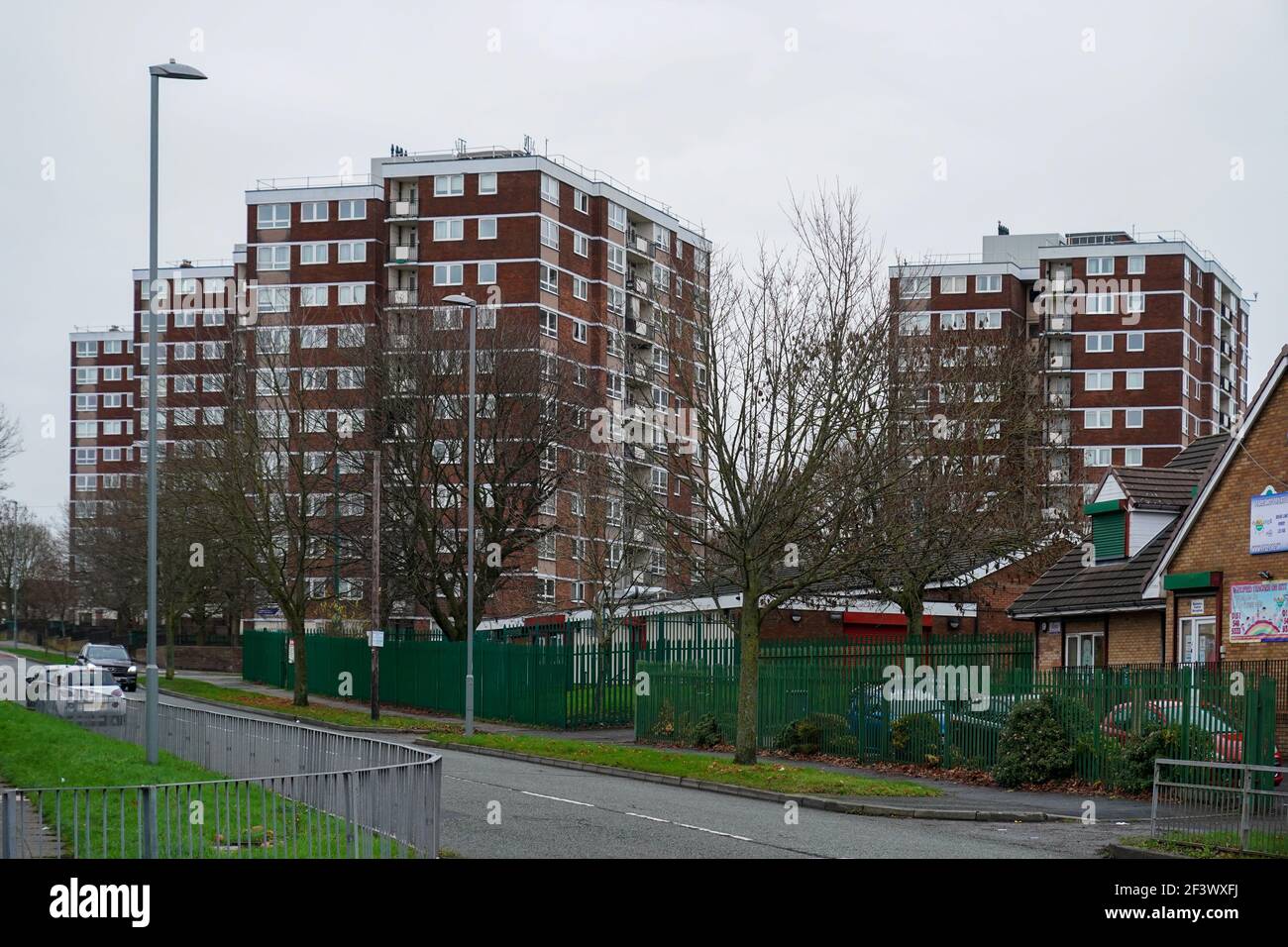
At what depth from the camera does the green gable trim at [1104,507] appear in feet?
106

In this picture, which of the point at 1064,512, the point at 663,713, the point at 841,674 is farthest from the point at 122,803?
the point at 1064,512

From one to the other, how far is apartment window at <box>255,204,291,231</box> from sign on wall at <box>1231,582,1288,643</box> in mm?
73466

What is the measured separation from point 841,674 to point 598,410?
19.2 meters

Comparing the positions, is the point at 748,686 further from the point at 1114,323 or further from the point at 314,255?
the point at 1114,323

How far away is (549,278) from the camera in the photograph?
8606 centimetres

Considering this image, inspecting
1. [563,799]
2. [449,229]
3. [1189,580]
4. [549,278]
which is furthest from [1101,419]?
[563,799]

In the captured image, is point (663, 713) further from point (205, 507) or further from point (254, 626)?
point (254, 626)

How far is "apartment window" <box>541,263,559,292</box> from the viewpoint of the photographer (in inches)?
3366

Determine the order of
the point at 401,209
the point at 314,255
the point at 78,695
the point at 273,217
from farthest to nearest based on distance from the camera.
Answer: the point at 273,217 < the point at 314,255 < the point at 401,209 < the point at 78,695

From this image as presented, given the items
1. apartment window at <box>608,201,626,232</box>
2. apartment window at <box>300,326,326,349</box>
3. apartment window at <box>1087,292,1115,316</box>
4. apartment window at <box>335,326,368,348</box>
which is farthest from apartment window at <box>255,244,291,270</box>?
apartment window at <box>1087,292,1115,316</box>

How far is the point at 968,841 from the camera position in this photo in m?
17.2

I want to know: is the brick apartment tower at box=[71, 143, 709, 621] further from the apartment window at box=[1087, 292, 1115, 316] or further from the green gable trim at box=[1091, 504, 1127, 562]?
the green gable trim at box=[1091, 504, 1127, 562]

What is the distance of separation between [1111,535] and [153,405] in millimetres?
20282

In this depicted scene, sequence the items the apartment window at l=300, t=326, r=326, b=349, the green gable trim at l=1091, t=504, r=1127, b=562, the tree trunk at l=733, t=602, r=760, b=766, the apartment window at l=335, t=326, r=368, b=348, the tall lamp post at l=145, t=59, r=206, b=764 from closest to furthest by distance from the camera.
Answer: the tall lamp post at l=145, t=59, r=206, b=764 < the tree trunk at l=733, t=602, r=760, b=766 < the green gable trim at l=1091, t=504, r=1127, b=562 < the apartment window at l=335, t=326, r=368, b=348 < the apartment window at l=300, t=326, r=326, b=349
